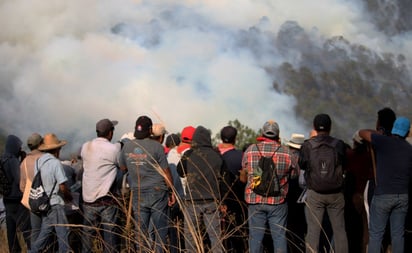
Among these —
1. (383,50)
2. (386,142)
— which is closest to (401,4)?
(383,50)

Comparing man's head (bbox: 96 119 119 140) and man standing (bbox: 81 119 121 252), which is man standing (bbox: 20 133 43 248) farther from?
man's head (bbox: 96 119 119 140)

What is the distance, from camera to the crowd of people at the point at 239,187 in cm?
736

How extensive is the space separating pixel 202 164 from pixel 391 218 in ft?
6.99

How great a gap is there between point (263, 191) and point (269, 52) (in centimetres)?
2279

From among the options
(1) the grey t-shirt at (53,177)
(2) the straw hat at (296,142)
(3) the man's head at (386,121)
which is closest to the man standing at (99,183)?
(1) the grey t-shirt at (53,177)

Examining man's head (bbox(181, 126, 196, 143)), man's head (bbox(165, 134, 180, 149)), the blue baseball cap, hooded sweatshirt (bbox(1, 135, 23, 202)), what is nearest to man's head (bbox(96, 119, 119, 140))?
man's head (bbox(165, 134, 180, 149))

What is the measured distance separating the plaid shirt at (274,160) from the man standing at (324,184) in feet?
0.58

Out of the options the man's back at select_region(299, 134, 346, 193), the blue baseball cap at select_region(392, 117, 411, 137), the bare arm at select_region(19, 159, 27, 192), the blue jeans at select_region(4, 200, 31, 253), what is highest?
the blue baseball cap at select_region(392, 117, 411, 137)

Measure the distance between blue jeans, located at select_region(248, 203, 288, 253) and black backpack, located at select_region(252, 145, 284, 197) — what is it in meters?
0.17

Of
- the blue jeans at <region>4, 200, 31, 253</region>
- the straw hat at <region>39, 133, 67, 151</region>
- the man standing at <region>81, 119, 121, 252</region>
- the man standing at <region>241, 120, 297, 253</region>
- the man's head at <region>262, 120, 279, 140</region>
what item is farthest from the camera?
the blue jeans at <region>4, 200, 31, 253</region>

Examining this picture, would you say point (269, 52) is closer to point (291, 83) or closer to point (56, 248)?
point (291, 83)

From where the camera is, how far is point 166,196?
8.03 meters

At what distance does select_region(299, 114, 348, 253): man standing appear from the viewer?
742cm

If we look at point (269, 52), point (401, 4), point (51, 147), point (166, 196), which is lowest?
point (166, 196)
